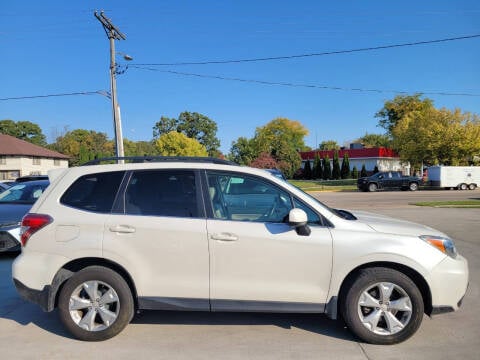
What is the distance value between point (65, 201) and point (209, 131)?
10055 centimetres

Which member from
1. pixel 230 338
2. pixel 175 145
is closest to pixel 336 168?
pixel 175 145

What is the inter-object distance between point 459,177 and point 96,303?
35321mm

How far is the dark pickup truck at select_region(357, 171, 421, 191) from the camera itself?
3158 centimetres

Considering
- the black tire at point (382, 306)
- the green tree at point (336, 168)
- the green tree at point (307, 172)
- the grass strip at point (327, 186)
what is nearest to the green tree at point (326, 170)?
the green tree at point (336, 168)

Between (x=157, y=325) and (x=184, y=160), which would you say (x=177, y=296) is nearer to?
(x=157, y=325)

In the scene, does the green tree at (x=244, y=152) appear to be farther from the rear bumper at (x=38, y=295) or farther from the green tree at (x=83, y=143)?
the rear bumper at (x=38, y=295)

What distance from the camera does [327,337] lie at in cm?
365

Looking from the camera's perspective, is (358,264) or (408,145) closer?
(358,264)

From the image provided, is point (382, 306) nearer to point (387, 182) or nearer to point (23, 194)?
point (23, 194)

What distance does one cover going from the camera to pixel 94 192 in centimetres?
380

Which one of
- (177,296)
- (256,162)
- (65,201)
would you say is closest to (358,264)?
(177,296)

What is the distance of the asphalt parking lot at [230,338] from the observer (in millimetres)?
3330

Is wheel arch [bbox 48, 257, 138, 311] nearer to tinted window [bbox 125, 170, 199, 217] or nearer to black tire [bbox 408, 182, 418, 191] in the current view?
tinted window [bbox 125, 170, 199, 217]

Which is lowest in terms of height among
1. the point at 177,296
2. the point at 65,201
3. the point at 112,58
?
the point at 177,296
